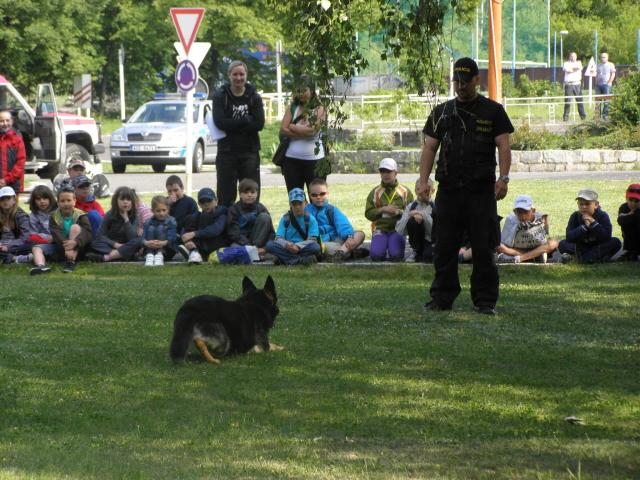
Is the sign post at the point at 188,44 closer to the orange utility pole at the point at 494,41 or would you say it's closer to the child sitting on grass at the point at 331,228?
the child sitting on grass at the point at 331,228

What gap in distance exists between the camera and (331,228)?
1255 centimetres

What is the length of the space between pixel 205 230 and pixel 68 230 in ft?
5.99

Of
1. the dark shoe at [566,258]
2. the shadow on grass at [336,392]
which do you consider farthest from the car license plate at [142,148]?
the shadow on grass at [336,392]

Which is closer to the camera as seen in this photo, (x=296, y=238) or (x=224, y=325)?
(x=224, y=325)

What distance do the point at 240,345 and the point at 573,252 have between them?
238 inches

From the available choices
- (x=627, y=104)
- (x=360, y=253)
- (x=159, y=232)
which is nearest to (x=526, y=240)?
(x=360, y=253)

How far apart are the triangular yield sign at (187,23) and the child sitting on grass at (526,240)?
6.40m

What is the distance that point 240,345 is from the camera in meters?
6.93

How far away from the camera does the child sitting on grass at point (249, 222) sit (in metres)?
12.4

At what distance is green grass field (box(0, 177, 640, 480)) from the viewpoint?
4.59 m

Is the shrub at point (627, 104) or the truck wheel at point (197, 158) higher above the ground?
the shrub at point (627, 104)

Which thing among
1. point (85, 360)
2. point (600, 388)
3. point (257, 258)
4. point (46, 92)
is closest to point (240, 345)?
point (85, 360)

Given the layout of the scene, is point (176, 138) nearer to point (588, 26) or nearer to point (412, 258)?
point (412, 258)

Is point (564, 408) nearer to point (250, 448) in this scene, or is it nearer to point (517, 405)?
point (517, 405)
